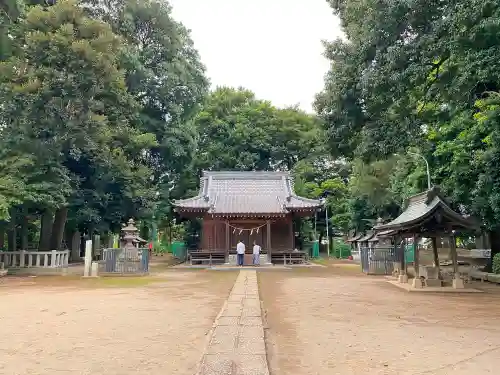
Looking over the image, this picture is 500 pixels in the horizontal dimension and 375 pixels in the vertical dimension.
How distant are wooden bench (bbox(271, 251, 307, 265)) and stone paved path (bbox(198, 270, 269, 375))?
16.8 meters

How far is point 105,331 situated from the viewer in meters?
6.26

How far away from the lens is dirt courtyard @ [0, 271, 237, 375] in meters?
4.54

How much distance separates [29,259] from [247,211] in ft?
37.7

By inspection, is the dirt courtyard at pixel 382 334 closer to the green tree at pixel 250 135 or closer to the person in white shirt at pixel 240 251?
the person in white shirt at pixel 240 251

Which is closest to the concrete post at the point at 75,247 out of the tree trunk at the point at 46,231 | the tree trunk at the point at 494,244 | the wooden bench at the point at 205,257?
the tree trunk at the point at 46,231

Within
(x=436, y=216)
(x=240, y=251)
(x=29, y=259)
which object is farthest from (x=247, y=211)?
(x=436, y=216)

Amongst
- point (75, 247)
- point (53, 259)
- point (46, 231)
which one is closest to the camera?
point (53, 259)

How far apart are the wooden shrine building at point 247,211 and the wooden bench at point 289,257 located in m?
0.30

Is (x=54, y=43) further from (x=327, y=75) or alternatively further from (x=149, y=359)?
(x=149, y=359)

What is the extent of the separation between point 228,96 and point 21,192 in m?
24.5

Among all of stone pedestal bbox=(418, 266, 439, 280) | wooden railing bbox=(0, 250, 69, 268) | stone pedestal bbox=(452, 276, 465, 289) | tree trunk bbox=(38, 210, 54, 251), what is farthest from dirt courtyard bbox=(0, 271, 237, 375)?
tree trunk bbox=(38, 210, 54, 251)

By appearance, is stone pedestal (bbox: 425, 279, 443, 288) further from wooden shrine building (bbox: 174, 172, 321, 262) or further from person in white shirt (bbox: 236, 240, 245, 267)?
wooden shrine building (bbox: 174, 172, 321, 262)

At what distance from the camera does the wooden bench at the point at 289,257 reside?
24.4m

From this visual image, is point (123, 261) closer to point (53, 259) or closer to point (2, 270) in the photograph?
point (53, 259)
